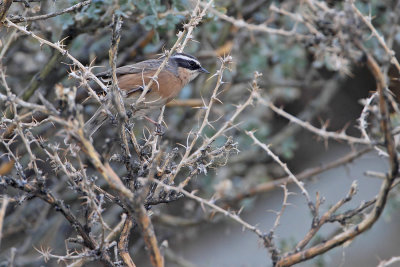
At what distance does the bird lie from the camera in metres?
4.21

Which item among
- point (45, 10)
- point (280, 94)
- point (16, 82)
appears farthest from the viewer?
point (280, 94)

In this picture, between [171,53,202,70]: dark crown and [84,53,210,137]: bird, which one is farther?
[171,53,202,70]: dark crown

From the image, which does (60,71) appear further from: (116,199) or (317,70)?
(317,70)

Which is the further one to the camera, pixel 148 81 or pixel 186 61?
pixel 186 61

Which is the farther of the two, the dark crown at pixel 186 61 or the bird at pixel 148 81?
the dark crown at pixel 186 61

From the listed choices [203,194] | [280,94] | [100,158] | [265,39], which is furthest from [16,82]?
[100,158]

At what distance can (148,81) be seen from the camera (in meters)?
4.72

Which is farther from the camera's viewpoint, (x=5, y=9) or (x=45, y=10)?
(x=45, y=10)

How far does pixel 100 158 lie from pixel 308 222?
553cm

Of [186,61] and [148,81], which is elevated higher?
[186,61]

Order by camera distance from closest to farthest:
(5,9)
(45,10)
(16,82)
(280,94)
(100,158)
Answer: (100,158) < (5,9) < (45,10) < (16,82) < (280,94)

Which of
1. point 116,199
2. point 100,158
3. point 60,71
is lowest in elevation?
point 116,199

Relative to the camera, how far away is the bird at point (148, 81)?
166 inches

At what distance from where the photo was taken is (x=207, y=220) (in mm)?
5637
